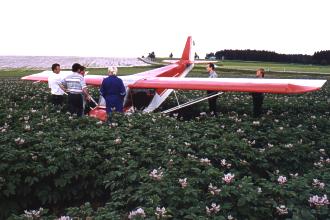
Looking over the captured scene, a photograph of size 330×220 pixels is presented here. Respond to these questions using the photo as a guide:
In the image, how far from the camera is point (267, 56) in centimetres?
13438

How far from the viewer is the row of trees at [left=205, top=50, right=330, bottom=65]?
422 feet

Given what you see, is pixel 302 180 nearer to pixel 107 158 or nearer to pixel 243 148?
pixel 243 148

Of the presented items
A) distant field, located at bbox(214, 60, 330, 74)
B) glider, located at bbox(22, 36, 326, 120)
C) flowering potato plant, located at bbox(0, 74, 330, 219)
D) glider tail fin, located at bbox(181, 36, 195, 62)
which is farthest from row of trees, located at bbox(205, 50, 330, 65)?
flowering potato plant, located at bbox(0, 74, 330, 219)

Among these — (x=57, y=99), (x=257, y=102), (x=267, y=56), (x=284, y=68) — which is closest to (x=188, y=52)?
(x=257, y=102)

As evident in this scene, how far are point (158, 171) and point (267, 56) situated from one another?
134 m

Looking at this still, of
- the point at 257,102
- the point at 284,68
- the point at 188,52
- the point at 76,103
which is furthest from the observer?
the point at 284,68

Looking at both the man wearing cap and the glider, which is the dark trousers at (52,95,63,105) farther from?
the man wearing cap

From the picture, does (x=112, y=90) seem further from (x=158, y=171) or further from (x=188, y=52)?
(x=188, y=52)

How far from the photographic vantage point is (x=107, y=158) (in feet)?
26.4

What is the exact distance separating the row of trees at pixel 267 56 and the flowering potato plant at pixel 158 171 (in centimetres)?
12011

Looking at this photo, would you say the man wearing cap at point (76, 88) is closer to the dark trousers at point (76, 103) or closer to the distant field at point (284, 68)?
the dark trousers at point (76, 103)

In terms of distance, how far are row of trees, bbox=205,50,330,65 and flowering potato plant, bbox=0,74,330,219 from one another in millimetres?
120106

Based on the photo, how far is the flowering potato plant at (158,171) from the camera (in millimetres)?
5316

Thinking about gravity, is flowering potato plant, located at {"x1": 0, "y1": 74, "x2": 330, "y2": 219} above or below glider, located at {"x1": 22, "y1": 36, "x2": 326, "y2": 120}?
below
